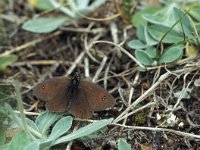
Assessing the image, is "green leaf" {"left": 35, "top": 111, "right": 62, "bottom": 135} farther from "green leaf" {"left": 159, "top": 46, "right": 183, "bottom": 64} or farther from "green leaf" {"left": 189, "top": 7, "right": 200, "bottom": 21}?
"green leaf" {"left": 189, "top": 7, "right": 200, "bottom": 21}

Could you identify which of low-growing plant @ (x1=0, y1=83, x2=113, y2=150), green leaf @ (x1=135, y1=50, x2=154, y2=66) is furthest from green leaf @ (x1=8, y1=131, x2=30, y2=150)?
green leaf @ (x1=135, y1=50, x2=154, y2=66)

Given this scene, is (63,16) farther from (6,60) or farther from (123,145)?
(123,145)

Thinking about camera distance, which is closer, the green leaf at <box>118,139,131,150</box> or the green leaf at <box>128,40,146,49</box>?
the green leaf at <box>118,139,131,150</box>

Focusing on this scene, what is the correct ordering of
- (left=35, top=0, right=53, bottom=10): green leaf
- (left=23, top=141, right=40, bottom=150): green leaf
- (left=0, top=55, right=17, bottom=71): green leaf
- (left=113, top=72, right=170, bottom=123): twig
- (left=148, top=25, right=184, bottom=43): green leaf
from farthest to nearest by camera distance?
(left=35, top=0, right=53, bottom=10): green leaf → (left=0, top=55, right=17, bottom=71): green leaf → (left=148, top=25, right=184, bottom=43): green leaf → (left=113, top=72, right=170, bottom=123): twig → (left=23, top=141, right=40, bottom=150): green leaf

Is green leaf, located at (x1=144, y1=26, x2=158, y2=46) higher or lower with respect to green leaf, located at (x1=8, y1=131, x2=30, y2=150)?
higher

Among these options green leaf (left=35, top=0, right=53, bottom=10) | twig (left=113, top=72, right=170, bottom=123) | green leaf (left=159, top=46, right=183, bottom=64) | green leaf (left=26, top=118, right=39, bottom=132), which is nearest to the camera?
green leaf (left=26, top=118, right=39, bottom=132)

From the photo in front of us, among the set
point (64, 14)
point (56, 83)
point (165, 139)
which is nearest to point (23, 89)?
point (56, 83)
